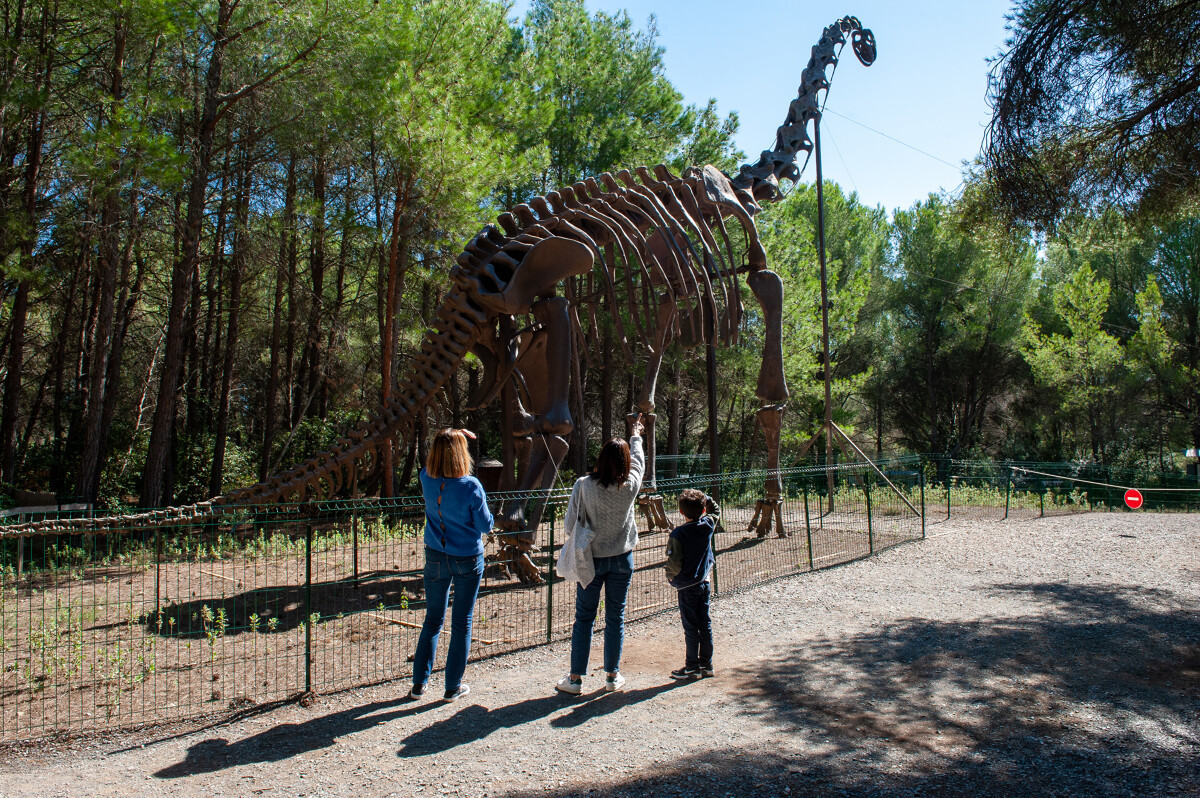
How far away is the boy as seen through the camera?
5.51 metres

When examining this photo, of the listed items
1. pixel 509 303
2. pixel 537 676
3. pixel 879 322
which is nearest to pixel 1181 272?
pixel 879 322

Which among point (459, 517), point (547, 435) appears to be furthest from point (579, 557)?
point (547, 435)

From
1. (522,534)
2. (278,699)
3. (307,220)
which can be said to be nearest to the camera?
(278,699)

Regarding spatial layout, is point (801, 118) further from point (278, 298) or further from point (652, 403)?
point (278, 298)

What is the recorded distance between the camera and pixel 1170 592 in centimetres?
829

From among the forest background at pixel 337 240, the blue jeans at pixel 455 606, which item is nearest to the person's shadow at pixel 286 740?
the blue jeans at pixel 455 606

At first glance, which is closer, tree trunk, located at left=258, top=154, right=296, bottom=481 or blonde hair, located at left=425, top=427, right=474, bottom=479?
blonde hair, located at left=425, top=427, right=474, bottom=479

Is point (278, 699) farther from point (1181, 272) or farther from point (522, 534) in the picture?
point (1181, 272)

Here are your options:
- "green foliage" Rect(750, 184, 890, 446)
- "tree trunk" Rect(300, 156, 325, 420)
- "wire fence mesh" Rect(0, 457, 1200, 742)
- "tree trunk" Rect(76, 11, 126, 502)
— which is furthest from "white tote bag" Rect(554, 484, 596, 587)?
"green foliage" Rect(750, 184, 890, 446)

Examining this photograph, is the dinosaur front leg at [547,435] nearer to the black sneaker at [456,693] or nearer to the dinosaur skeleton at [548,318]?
the dinosaur skeleton at [548,318]

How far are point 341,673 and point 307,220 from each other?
46.4ft

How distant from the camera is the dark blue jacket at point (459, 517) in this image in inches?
197

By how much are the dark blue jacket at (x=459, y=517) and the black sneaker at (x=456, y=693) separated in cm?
100

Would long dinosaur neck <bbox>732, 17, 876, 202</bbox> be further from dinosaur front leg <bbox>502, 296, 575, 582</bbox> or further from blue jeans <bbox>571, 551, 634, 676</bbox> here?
blue jeans <bbox>571, 551, 634, 676</bbox>
